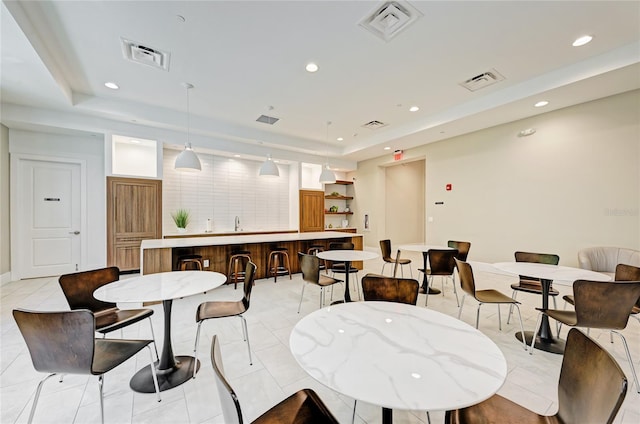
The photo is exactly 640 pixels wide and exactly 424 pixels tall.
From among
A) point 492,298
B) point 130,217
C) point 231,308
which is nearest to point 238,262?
point 130,217

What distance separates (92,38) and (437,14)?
3.92m

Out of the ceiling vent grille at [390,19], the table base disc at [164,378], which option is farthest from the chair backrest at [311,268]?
the ceiling vent grille at [390,19]

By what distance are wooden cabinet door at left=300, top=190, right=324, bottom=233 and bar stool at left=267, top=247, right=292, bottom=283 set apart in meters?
A: 2.11

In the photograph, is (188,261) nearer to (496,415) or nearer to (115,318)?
(115,318)

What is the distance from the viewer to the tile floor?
1.84 metres

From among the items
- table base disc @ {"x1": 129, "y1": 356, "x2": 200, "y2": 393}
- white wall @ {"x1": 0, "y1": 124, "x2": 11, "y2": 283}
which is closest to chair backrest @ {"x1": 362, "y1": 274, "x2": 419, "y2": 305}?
table base disc @ {"x1": 129, "y1": 356, "x2": 200, "y2": 393}

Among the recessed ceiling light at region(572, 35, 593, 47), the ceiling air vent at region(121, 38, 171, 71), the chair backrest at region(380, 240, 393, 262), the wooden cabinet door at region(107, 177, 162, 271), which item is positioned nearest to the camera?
the recessed ceiling light at region(572, 35, 593, 47)

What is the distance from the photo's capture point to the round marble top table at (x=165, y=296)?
201 cm

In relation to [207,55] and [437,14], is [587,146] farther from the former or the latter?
[207,55]

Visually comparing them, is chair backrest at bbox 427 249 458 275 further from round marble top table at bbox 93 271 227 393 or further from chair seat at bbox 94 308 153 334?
chair seat at bbox 94 308 153 334

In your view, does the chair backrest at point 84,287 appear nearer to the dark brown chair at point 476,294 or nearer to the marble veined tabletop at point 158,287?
the marble veined tabletop at point 158,287

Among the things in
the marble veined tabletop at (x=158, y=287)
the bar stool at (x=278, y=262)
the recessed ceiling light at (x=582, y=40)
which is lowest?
the bar stool at (x=278, y=262)

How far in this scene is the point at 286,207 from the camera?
8.19m

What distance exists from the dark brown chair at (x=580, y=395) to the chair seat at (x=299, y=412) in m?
0.56
